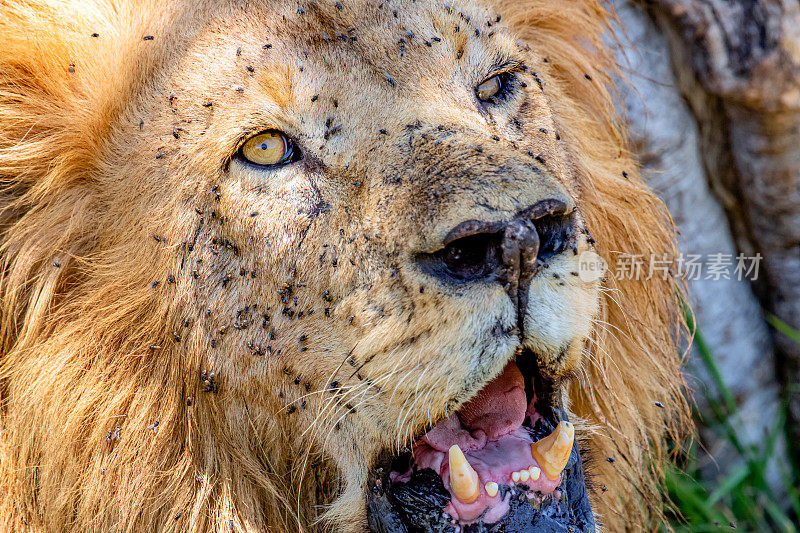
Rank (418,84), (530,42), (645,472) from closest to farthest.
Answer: (418,84) → (530,42) → (645,472)

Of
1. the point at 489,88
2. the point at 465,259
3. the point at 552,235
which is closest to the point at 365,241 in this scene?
the point at 465,259

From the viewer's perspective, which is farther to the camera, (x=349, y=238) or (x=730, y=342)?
(x=730, y=342)

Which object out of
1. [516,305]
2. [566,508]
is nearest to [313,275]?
[516,305]

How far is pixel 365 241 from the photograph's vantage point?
Answer: 192cm

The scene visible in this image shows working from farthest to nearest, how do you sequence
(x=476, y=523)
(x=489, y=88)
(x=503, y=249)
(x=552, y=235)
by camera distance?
(x=489, y=88)
(x=476, y=523)
(x=552, y=235)
(x=503, y=249)

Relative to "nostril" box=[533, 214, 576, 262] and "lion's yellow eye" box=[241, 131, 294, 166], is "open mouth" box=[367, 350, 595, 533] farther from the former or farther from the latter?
"lion's yellow eye" box=[241, 131, 294, 166]

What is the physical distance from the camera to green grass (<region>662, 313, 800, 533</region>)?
Answer: 3.60 metres

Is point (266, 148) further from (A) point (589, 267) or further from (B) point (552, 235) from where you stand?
(A) point (589, 267)

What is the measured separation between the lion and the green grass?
1.58 metres

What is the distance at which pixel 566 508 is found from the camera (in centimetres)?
210

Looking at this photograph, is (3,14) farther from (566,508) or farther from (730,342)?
(730,342)

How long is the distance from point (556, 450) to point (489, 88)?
938 millimetres

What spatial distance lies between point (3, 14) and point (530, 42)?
56.5 inches

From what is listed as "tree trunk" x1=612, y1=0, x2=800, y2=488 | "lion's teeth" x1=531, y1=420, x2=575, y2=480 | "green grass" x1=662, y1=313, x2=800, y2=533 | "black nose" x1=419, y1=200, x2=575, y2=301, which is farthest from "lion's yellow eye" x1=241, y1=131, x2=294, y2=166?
"green grass" x1=662, y1=313, x2=800, y2=533
